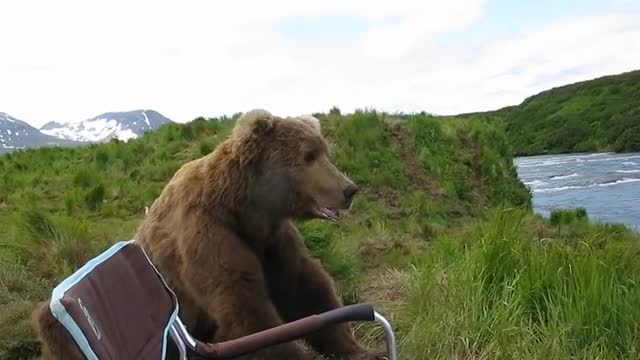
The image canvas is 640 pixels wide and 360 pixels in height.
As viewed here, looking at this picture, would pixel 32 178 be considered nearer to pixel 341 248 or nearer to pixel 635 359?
pixel 341 248

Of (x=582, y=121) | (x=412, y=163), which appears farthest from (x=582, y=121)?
(x=412, y=163)

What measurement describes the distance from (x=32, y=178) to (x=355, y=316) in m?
8.71

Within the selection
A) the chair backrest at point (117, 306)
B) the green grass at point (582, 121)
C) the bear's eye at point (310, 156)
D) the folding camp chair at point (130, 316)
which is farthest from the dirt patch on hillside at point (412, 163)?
the green grass at point (582, 121)

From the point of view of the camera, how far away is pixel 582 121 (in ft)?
136

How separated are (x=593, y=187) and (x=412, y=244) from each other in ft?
44.3

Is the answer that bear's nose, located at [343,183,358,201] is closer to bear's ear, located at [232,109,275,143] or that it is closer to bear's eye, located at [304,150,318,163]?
bear's eye, located at [304,150,318,163]

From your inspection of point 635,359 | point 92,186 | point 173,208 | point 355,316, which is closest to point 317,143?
point 173,208

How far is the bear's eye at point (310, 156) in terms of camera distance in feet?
11.4

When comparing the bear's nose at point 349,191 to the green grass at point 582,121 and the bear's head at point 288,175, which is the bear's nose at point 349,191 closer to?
the bear's head at point 288,175

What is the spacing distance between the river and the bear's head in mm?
9142

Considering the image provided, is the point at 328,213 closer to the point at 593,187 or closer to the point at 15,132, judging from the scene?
the point at 593,187

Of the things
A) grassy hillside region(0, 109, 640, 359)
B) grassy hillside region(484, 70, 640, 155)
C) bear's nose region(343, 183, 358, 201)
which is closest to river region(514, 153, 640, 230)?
grassy hillside region(0, 109, 640, 359)

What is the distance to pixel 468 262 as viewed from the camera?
15.4 ft

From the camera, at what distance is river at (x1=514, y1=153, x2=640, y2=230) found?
15.3 metres
